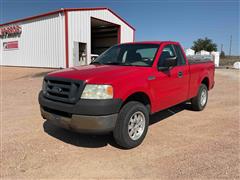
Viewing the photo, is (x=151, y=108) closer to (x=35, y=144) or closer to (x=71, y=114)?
(x=71, y=114)

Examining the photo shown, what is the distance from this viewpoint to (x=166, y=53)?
4812mm

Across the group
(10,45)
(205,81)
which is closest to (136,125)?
(205,81)

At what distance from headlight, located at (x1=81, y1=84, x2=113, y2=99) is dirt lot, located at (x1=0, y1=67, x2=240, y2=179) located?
0.99 meters

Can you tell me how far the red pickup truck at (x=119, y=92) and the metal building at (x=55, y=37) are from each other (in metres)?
14.6

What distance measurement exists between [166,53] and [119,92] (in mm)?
1956

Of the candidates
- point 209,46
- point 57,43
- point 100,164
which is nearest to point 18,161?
point 100,164

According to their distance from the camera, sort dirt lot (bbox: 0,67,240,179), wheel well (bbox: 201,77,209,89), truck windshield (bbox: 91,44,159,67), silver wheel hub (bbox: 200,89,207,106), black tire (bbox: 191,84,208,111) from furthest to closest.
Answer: wheel well (bbox: 201,77,209,89) < silver wheel hub (bbox: 200,89,207,106) < black tire (bbox: 191,84,208,111) < truck windshield (bbox: 91,44,159,67) < dirt lot (bbox: 0,67,240,179)

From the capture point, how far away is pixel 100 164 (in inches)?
127

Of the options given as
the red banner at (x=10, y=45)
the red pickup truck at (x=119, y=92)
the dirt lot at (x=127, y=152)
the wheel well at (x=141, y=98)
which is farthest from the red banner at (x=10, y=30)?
the wheel well at (x=141, y=98)

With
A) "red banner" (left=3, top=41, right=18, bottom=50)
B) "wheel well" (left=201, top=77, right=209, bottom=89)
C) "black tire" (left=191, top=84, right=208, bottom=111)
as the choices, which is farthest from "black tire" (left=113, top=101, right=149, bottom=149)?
"red banner" (left=3, top=41, right=18, bottom=50)

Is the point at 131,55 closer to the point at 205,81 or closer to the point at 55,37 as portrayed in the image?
the point at 205,81

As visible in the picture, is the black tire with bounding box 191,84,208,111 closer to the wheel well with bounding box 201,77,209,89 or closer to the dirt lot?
the wheel well with bounding box 201,77,209,89

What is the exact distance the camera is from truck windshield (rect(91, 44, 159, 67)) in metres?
4.45

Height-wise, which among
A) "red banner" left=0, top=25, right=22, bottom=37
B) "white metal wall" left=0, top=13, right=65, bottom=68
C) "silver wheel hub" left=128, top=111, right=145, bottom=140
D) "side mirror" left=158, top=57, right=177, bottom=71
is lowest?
"silver wheel hub" left=128, top=111, right=145, bottom=140
